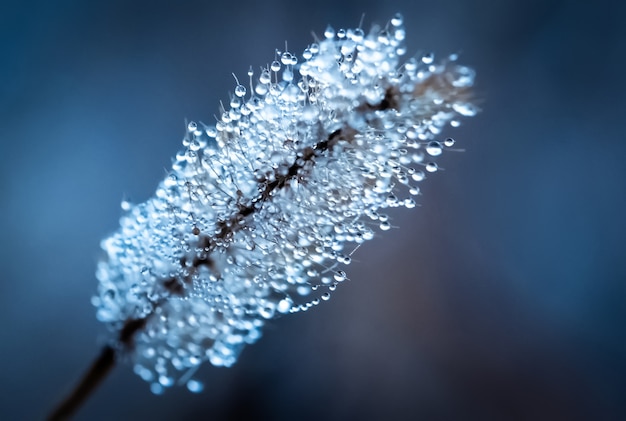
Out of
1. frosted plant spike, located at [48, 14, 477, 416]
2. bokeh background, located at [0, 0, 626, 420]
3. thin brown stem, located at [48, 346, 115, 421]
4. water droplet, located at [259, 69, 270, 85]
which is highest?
bokeh background, located at [0, 0, 626, 420]

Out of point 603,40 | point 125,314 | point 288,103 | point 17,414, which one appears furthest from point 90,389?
point 603,40

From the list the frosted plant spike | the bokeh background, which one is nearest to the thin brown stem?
the frosted plant spike

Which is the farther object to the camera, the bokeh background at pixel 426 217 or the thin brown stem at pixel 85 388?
the bokeh background at pixel 426 217

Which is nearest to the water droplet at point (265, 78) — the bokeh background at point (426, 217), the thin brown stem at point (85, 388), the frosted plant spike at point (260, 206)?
the frosted plant spike at point (260, 206)

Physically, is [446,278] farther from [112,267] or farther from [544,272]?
[112,267]

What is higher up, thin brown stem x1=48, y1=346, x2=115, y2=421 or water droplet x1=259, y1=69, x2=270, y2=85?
water droplet x1=259, y1=69, x2=270, y2=85

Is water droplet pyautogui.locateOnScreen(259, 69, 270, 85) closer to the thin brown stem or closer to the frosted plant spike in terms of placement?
the frosted plant spike

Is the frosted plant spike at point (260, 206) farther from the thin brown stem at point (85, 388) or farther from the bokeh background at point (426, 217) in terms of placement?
the bokeh background at point (426, 217)

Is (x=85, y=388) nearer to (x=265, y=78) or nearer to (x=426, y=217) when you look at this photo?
(x=265, y=78)
